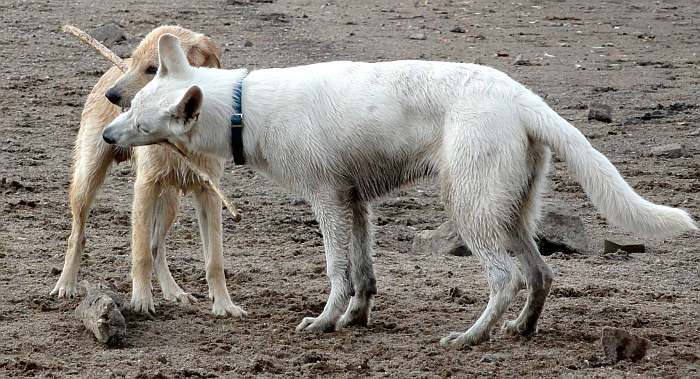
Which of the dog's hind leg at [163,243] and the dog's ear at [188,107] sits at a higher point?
the dog's ear at [188,107]

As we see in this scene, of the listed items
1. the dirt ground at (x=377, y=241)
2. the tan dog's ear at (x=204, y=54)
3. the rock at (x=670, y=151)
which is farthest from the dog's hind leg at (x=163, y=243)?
the rock at (x=670, y=151)

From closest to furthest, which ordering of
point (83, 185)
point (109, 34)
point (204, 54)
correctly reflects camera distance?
point (204, 54)
point (83, 185)
point (109, 34)

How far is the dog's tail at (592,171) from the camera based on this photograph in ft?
18.9

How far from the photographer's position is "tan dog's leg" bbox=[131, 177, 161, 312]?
6.88m

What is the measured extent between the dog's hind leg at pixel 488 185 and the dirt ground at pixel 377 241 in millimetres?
360

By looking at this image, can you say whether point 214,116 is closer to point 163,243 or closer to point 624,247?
point 163,243

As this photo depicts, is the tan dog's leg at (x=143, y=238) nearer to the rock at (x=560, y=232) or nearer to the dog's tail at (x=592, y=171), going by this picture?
the dog's tail at (x=592, y=171)

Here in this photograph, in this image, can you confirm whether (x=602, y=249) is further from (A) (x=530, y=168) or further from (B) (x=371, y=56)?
(B) (x=371, y=56)

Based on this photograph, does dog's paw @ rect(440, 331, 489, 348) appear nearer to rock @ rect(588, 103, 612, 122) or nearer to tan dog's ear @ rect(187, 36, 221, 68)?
tan dog's ear @ rect(187, 36, 221, 68)

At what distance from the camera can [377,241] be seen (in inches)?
334

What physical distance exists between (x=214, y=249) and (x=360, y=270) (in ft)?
2.85

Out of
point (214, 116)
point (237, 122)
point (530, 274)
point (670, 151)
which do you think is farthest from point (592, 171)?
point (670, 151)

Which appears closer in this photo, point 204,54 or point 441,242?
point 204,54

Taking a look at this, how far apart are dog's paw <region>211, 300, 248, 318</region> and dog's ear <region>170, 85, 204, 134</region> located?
1137 millimetres
